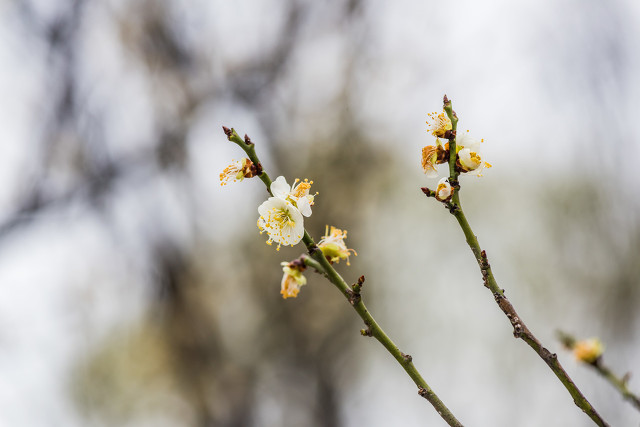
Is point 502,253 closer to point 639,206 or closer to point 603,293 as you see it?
point 603,293

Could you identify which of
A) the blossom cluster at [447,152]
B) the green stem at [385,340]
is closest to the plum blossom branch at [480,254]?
the blossom cluster at [447,152]

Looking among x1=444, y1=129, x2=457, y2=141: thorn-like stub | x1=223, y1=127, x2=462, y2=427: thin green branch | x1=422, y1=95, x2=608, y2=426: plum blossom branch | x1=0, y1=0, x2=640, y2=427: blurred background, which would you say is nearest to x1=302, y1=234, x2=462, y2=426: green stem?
x1=223, y1=127, x2=462, y2=427: thin green branch

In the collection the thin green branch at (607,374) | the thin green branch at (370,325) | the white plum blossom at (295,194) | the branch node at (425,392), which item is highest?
the white plum blossom at (295,194)

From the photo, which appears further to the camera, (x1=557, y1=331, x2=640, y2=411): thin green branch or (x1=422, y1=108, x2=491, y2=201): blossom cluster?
(x1=422, y1=108, x2=491, y2=201): blossom cluster

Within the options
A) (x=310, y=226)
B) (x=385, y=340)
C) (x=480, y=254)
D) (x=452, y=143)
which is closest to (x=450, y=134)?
(x=452, y=143)

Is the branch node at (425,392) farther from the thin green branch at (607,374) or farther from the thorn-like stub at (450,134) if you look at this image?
the thorn-like stub at (450,134)

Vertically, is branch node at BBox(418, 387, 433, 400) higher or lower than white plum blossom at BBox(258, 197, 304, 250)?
lower

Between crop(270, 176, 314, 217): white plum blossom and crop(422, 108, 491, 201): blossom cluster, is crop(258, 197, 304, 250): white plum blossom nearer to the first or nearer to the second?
crop(270, 176, 314, 217): white plum blossom

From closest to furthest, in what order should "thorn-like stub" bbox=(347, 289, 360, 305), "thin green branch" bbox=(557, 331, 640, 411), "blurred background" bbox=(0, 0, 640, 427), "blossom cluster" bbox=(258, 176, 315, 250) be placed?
"thin green branch" bbox=(557, 331, 640, 411) < "thorn-like stub" bbox=(347, 289, 360, 305) < "blossom cluster" bbox=(258, 176, 315, 250) < "blurred background" bbox=(0, 0, 640, 427)

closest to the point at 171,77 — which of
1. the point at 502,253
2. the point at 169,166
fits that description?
the point at 169,166
